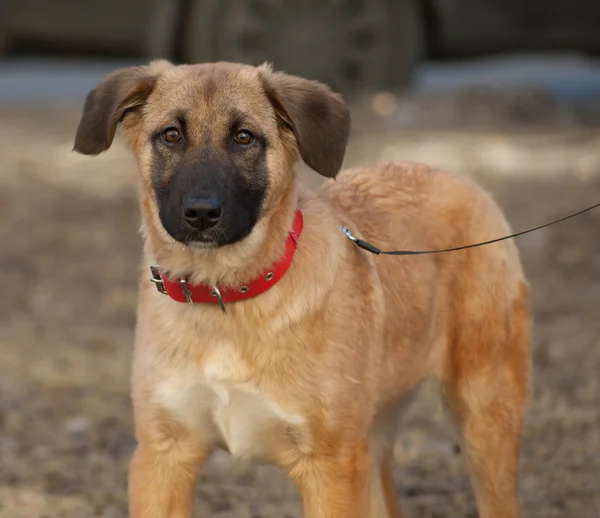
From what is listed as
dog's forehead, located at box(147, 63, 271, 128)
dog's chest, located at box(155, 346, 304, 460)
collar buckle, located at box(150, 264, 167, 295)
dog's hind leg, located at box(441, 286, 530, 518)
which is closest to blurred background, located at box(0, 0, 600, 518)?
dog's hind leg, located at box(441, 286, 530, 518)

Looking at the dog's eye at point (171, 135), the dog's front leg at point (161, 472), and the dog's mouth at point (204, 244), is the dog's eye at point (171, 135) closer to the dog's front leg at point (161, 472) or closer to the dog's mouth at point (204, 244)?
the dog's mouth at point (204, 244)

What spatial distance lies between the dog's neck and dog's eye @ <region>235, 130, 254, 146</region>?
0.21 m

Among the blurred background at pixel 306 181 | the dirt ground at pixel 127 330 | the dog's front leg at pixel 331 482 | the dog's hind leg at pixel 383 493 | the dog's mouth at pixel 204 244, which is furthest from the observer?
the blurred background at pixel 306 181

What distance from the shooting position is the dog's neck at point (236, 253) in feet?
13.9

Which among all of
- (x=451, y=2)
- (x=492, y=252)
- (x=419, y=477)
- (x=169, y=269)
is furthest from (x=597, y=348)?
(x=451, y=2)

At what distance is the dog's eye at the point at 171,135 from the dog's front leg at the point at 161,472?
95 centimetres

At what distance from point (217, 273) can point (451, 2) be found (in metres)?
7.47

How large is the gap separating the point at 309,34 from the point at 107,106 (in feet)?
23.2

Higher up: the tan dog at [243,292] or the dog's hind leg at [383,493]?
the tan dog at [243,292]

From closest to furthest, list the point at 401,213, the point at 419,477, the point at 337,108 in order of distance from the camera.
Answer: the point at 337,108 → the point at 401,213 → the point at 419,477

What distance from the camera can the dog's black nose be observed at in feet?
13.0

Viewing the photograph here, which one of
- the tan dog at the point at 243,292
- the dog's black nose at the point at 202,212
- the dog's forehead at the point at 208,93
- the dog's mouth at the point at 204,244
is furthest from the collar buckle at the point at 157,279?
the dog's forehead at the point at 208,93

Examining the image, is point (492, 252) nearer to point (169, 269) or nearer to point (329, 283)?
point (329, 283)

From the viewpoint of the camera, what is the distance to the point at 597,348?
7348mm
